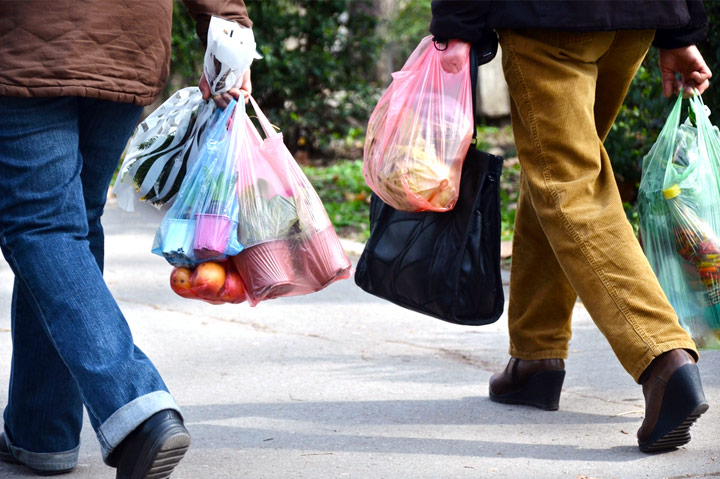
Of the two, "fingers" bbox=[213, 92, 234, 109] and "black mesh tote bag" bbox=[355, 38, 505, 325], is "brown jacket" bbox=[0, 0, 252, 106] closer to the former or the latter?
"fingers" bbox=[213, 92, 234, 109]

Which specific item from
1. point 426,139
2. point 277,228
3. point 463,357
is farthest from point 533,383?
point 277,228

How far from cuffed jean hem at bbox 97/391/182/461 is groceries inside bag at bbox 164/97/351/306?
49cm

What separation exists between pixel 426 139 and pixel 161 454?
3.93 feet

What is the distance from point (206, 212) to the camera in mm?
2656

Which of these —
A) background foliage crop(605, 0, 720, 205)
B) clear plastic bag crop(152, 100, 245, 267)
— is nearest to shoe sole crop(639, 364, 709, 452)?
clear plastic bag crop(152, 100, 245, 267)

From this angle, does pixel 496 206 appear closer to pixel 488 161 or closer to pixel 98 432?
pixel 488 161

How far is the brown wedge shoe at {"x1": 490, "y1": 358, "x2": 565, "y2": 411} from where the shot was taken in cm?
322

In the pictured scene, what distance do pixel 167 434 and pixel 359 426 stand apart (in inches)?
40.8

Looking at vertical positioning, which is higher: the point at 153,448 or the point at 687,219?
the point at 687,219

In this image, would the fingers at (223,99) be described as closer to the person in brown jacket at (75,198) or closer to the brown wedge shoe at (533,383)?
the person in brown jacket at (75,198)

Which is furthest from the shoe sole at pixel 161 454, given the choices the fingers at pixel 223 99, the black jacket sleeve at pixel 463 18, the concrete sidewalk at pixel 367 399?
the black jacket sleeve at pixel 463 18

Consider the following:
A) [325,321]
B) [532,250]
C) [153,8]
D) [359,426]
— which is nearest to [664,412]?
[532,250]

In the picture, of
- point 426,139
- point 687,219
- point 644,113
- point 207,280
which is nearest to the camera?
point 207,280

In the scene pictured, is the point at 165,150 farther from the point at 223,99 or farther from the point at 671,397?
the point at 671,397
